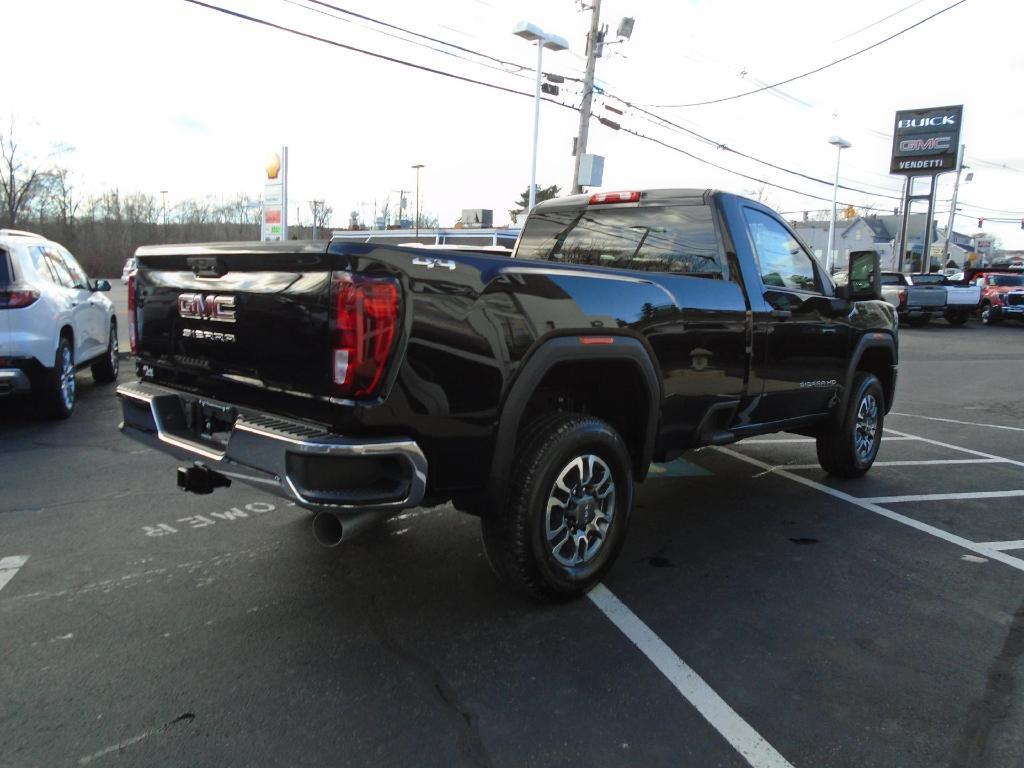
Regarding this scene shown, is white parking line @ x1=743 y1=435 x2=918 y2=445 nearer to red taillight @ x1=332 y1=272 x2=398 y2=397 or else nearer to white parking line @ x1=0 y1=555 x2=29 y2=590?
red taillight @ x1=332 y1=272 x2=398 y2=397

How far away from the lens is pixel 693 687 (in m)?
2.87

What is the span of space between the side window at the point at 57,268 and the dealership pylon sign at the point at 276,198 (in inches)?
353

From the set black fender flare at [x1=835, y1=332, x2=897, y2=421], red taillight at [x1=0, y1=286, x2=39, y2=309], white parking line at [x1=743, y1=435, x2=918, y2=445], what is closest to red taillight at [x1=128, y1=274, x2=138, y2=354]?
red taillight at [x1=0, y1=286, x2=39, y2=309]

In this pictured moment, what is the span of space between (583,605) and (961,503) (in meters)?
3.46

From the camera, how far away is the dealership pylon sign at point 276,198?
17.5 m

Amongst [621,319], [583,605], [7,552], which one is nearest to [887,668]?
[583,605]

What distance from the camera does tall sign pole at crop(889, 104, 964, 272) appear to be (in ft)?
126

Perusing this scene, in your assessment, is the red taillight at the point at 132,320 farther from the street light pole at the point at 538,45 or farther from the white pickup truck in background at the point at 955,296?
the white pickup truck in background at the point at 955,296

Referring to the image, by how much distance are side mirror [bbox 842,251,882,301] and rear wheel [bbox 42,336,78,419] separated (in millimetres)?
6813

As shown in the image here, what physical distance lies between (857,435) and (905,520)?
1050 millimetres

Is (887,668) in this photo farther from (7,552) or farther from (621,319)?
(7,552)

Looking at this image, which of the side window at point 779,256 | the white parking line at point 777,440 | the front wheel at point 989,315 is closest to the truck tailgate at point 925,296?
the front wheel at point 989,315

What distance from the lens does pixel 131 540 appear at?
420 centimetres

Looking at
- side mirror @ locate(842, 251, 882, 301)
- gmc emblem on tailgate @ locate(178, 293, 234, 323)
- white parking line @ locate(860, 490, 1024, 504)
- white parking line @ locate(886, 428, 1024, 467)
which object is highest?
side mirror @ locate(842, 251, 882, 301)
